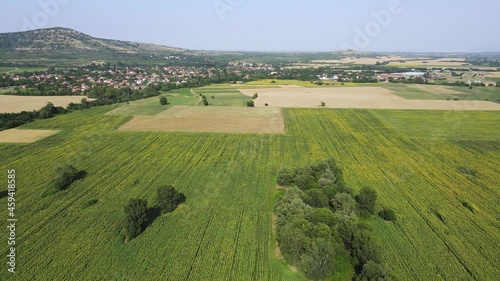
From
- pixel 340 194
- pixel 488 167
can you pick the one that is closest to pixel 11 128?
pixel 340 194

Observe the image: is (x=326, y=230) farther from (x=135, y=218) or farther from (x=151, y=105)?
(x=151, y=105)

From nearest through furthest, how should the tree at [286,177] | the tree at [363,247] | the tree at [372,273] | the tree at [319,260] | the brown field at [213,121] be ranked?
the tree at [372,273] → the tree at [319,260] → the tree at [363,247] → the tree at [286,177] → the brown field at [213,121]

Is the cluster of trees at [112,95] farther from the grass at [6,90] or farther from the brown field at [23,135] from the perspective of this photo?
the brown field at [23,135]

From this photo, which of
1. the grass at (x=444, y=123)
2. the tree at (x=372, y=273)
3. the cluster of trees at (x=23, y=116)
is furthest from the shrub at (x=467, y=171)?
the cluster of trees at (x=23, y=116)

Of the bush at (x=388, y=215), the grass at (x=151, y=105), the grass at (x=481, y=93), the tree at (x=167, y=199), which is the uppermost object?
the tree at (x=167, y=199)

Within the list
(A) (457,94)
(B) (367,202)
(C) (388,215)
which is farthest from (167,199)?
(A) (457,94)
